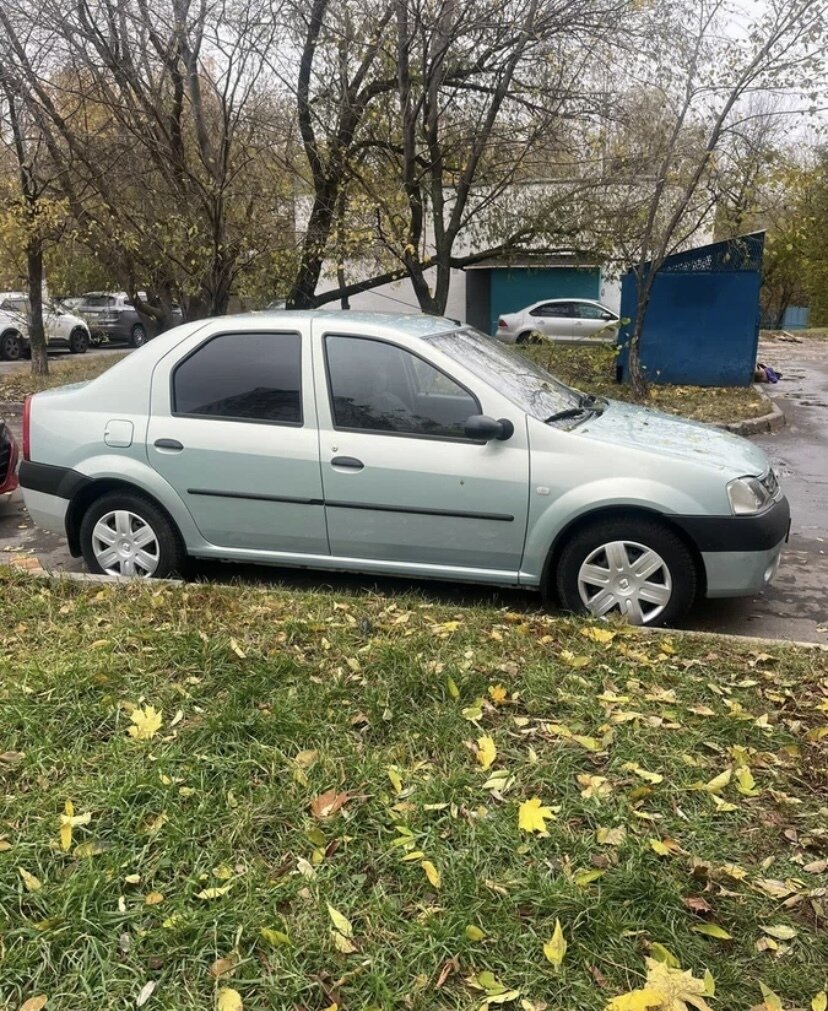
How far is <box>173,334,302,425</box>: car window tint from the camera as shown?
4746mm

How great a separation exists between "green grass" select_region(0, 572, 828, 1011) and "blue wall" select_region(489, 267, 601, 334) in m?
22.5

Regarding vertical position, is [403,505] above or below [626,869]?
above

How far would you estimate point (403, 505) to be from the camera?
4512 mm

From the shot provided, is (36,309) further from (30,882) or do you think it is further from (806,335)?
(806,335)

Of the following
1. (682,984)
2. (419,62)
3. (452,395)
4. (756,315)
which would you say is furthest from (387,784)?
(756,315)

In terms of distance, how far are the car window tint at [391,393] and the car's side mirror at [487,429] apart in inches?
5.3

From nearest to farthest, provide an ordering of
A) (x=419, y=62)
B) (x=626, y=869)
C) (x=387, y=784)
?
(x=626, y=869) → (x=387, y=784) → (x=419, y=62)

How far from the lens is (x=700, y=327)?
1321 cm

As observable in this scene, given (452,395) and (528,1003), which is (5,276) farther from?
(528,1003)

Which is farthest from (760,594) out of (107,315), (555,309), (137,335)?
(137,335)

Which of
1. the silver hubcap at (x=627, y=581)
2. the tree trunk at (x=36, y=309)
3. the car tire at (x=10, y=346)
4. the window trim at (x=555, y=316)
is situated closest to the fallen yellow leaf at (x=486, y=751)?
the silver hubcap at (x=627, y=581)

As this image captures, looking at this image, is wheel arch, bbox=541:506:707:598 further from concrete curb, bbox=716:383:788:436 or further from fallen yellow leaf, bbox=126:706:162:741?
concrete curb, bbox=716:383:788:436

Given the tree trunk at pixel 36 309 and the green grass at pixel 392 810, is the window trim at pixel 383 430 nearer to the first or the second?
the green grass at pixel 392 810

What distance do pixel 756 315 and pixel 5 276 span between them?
14.2 m
